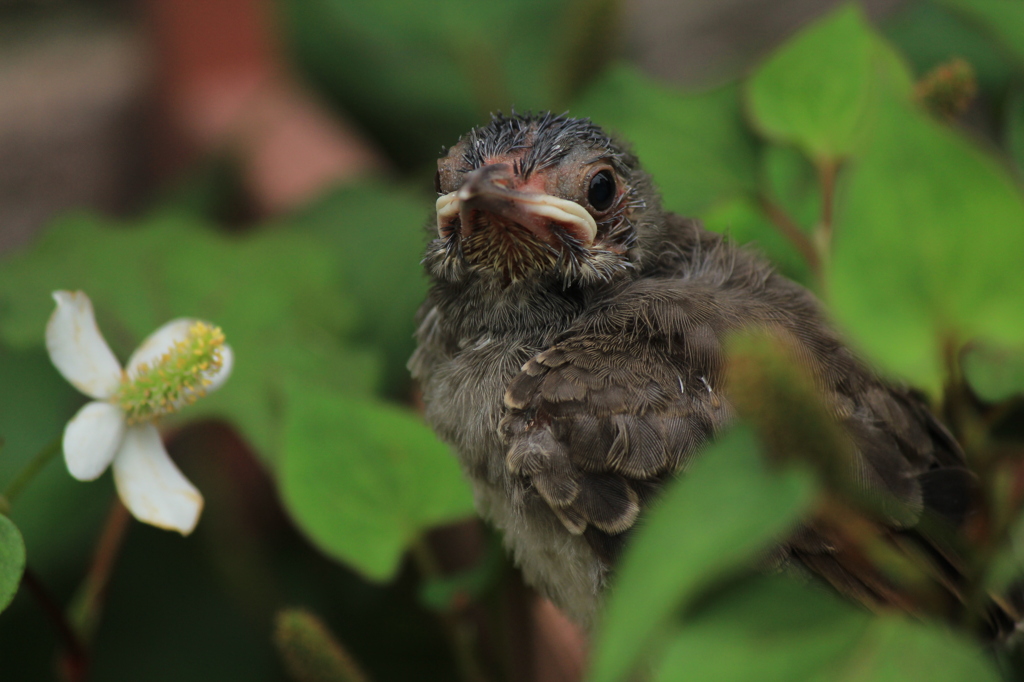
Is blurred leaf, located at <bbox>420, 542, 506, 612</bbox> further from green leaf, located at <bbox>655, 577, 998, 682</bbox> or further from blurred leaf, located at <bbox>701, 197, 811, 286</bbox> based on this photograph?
green leaf, located at <bbox>655, 577, 998, 682</bbox>

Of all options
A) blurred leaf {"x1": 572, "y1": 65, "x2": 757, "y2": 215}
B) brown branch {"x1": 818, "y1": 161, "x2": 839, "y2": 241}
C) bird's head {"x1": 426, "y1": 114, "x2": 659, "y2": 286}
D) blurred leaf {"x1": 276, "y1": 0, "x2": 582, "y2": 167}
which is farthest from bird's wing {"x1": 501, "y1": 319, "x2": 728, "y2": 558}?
blurred leaf {"x1": 276, "y1": 0, "x2": 582, "y2": 167}

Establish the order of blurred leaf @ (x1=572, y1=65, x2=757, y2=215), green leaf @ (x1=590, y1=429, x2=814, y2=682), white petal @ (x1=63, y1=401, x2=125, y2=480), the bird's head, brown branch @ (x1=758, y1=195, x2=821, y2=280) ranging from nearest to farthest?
1. green leaf @ (x1=590, y1=429, x2=814, y2=682)
2. white petal @ (x1=63, y1=401, x2=125, y2=480)
3. the bird's head
4. brown branch @ (x1=758, y1=195, x2=821, y2=280)
5. blurred leaf @ (x1=572, y1=65, x2=757, y2=215)

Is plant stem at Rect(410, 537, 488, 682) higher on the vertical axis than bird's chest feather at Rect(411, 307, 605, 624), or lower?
lower

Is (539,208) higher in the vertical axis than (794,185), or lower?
higher

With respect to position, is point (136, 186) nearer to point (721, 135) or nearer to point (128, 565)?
point (128, 565)

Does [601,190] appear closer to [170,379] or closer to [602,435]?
[602,435]

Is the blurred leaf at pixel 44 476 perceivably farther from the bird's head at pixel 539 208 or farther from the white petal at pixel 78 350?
the bird's head at pixel 539 208

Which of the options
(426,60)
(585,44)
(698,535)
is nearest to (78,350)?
(698,535)
